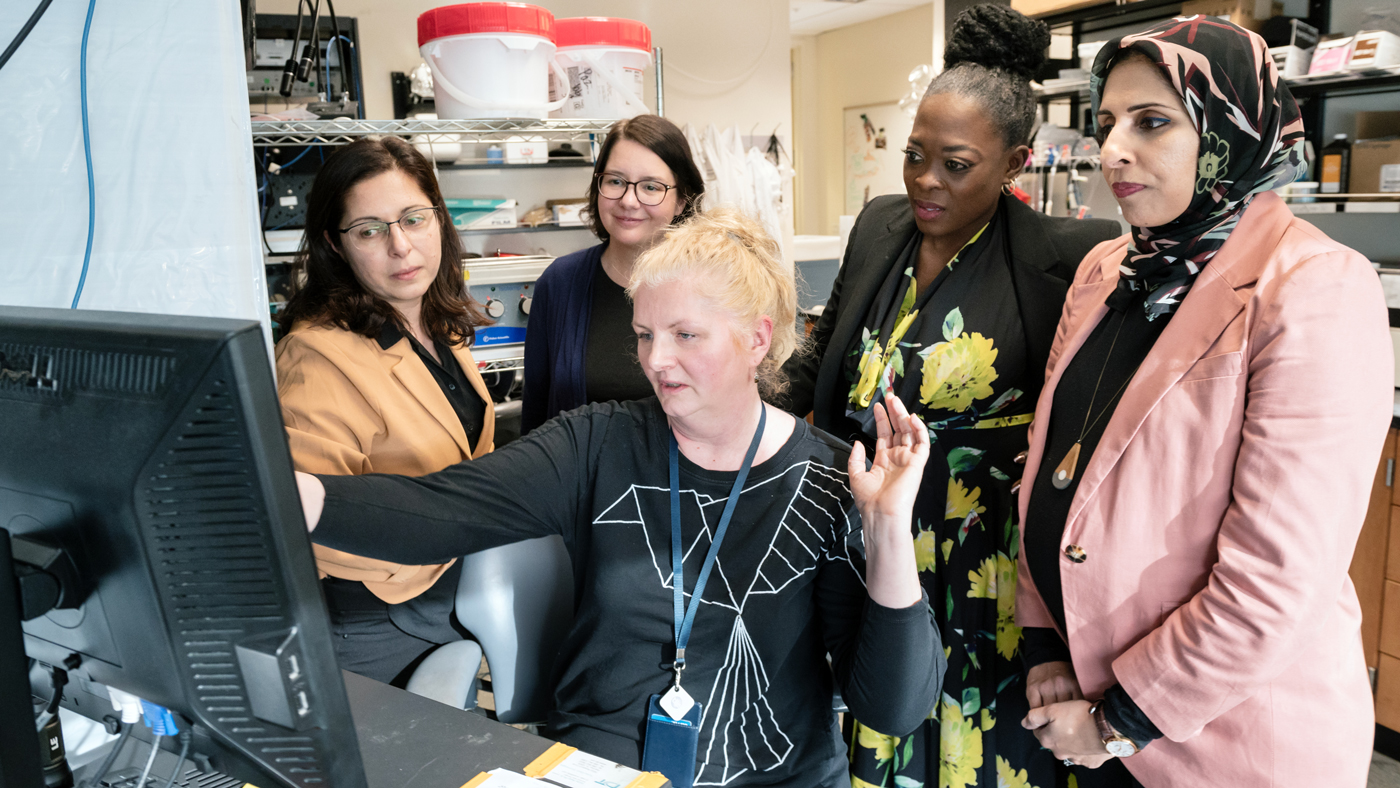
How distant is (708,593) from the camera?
4.21 ft

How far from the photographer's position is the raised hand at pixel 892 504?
111 cm

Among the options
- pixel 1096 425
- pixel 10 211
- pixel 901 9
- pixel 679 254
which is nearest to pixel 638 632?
pixel 679 254

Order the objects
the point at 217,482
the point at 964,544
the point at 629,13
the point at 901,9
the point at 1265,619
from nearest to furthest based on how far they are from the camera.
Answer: the point at 217,482, the point at 1265,619, the point at 964,544, the point at 629,13, the point at 901,9

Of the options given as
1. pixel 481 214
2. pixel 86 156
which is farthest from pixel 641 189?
pixel 481 214

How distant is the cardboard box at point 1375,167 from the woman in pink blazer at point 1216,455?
5.76ft

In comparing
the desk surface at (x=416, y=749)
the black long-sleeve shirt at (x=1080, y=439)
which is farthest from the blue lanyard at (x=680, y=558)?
the black long-sleeve shirt at (x=1080, y=439)

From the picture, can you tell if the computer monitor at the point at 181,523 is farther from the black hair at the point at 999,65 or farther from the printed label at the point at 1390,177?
the printed label at the point at 1390,177

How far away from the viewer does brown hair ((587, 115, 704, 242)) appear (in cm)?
184

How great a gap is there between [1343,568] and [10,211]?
5.46 ft

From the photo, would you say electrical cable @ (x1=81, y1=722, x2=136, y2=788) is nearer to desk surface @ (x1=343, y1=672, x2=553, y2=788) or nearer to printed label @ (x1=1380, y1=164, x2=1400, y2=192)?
desk surface @ (x1=343, y1=672, x2=553, y2=788)

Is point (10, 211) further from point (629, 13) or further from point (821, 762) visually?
point (629, 13)

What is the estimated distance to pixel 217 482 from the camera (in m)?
0.58

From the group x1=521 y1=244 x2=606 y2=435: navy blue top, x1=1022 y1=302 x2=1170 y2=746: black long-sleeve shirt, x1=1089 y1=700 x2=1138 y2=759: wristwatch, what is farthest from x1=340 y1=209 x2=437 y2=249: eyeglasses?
x1=1089 y1=700 x2=1138 y2=759: wristwatch

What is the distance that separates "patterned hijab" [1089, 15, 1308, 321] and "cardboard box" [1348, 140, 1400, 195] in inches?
68.5
